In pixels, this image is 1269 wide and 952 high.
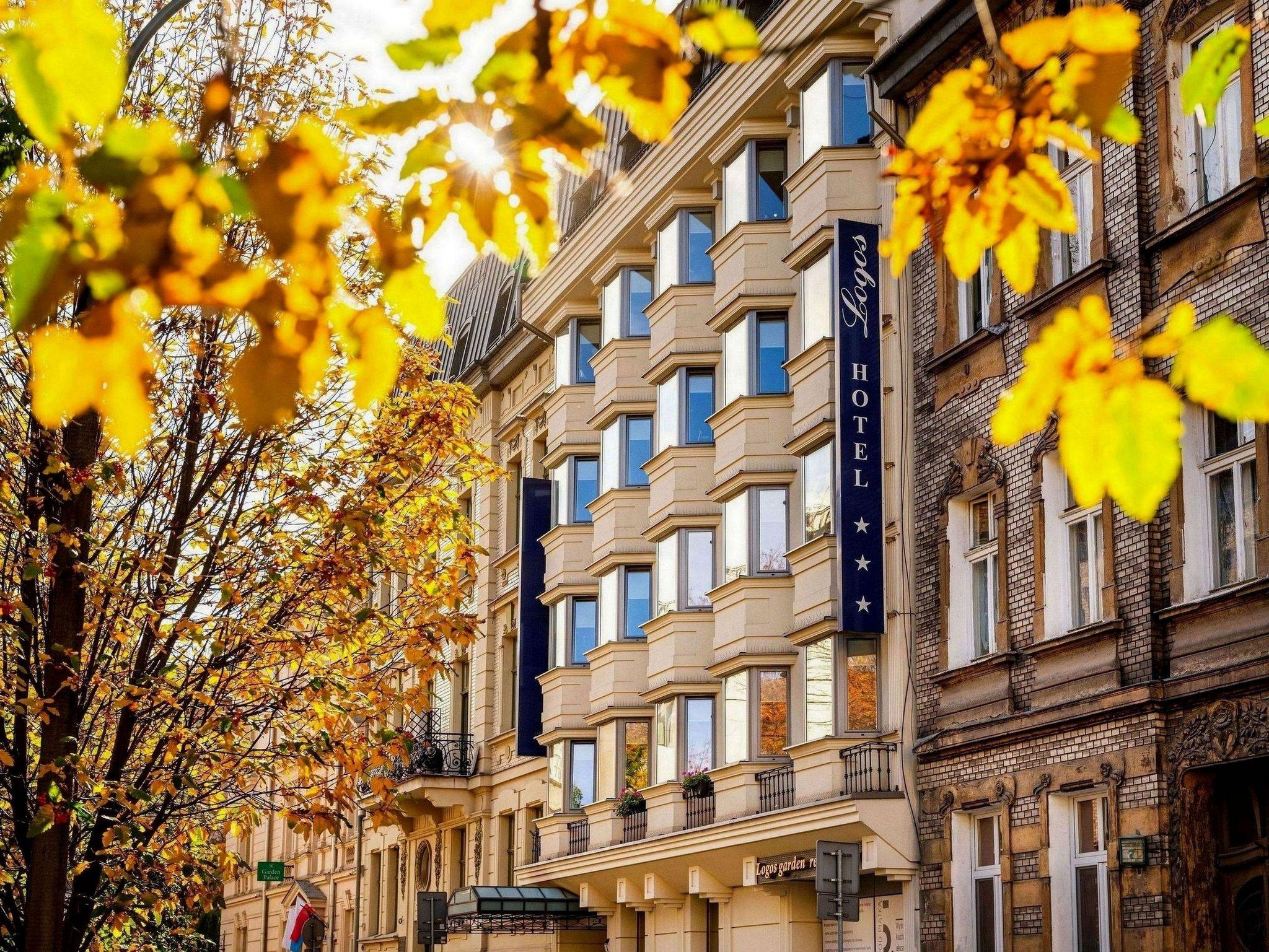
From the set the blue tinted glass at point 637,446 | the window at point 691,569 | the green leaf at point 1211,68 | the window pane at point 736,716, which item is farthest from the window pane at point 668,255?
the green leaf at point 1211,68

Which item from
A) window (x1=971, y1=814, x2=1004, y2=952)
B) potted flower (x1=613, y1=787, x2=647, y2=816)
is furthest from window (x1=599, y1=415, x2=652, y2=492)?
window (x1=971, y1=814, x2=1004, y2=952)

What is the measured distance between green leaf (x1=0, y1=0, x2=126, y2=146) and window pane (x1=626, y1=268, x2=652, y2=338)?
3068 centimetres

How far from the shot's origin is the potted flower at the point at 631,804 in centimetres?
3125

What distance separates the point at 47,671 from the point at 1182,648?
10.2 meters

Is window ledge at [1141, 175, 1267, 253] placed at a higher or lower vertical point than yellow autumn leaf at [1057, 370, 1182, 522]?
higher

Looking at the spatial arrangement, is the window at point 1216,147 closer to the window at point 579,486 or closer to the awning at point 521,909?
the window at point 579,486

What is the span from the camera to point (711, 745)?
28672mm

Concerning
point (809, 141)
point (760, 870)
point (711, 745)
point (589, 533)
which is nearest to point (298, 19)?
point (809, 141)

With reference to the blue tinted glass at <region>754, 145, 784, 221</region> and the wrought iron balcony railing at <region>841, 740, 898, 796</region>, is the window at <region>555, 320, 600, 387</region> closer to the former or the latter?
the blue tinted glass at <region>754, 145, 784, 221</region>

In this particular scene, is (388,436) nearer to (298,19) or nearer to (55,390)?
(298,19)

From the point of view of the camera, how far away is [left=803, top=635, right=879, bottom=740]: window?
24.0m

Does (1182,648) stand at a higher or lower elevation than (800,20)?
lower

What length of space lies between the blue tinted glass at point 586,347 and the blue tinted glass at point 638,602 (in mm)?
4641

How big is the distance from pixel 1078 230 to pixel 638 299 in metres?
14.8
